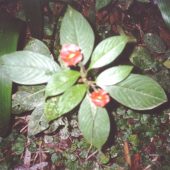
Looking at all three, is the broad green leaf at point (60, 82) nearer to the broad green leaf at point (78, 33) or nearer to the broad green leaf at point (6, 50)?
the broad green leaf at point (78, 33)

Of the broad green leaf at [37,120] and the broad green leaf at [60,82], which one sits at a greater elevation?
the broad green leaf at [60,82]

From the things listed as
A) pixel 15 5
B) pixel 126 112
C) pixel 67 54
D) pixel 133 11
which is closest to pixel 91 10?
pixel 133 11

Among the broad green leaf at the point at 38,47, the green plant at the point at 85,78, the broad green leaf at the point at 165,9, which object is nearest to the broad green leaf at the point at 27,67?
the green plant at the point at 85,78

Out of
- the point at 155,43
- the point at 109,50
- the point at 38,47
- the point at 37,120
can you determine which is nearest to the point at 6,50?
the point at 38,47

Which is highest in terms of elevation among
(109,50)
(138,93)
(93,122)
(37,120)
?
(109,50)

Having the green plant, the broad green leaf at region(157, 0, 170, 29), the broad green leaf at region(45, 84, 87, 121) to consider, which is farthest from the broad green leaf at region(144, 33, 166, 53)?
the broad green leaf at region(45, 84, 87, 121)

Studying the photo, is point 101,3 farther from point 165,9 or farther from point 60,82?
point 60,82
